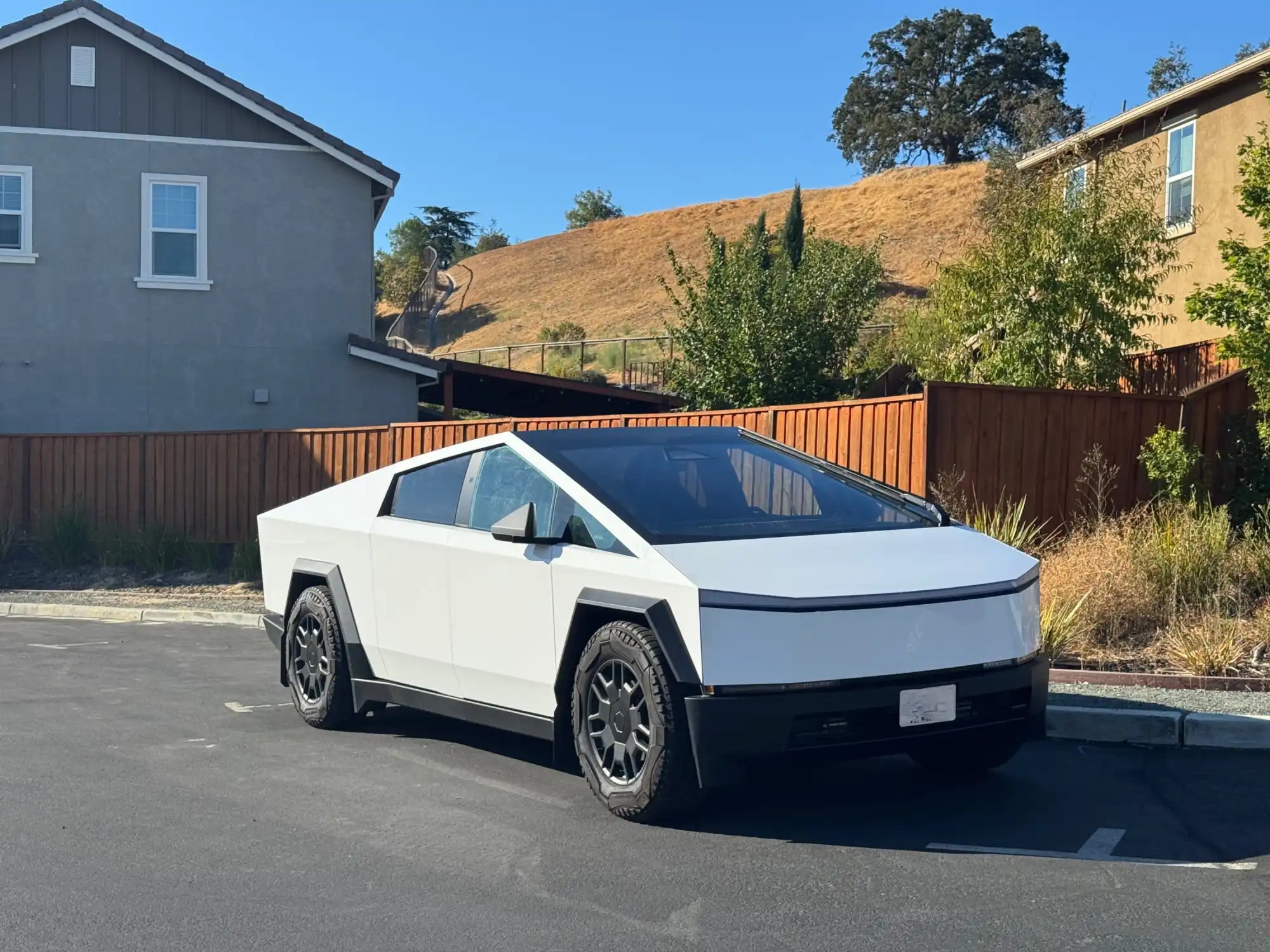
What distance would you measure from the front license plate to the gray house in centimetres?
1865

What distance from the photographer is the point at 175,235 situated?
74.2 ft

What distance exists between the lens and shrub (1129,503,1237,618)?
9719 millimetres

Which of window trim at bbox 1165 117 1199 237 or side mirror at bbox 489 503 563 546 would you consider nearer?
side mirror at bbox 489 503 563 546

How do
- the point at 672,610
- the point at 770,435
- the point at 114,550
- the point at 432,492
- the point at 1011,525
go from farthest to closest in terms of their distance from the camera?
the point at 114,550 < the point at 770,435 < the point at 1011,525 < the point at 432,492 < the point at 672,610

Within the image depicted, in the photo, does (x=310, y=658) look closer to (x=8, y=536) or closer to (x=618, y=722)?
(x=618, y=722)

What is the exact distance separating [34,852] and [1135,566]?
24.5 feet

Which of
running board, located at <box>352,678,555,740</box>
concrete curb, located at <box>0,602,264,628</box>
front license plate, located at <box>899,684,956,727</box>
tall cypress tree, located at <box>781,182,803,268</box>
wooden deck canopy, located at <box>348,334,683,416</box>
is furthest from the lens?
tall cypress tree, located at <box>781,182,803,268</box>

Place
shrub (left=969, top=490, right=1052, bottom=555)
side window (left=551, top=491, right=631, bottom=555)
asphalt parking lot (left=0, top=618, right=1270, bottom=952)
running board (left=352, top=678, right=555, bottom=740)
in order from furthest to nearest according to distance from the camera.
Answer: shrub (left=969, top=490, right=1052, bottom=555)
running board (left=352, top=678, right=555, bottom=740)
side window (left=551, top=491, right=631, bottom=555)
asphalt parking lot (left=0, top=618, right=1270, bottom=952)

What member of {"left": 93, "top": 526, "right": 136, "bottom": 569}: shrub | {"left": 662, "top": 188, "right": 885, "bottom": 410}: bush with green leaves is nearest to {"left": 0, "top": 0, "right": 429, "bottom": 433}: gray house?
{"left": 662, "top": 188, "right": 885, "bottom": 410}: bush with green leaves

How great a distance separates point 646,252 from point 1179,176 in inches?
2194

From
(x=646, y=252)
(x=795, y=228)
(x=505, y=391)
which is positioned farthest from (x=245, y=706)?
(x=646, y=252)

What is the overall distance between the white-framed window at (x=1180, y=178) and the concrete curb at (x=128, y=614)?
14.1m

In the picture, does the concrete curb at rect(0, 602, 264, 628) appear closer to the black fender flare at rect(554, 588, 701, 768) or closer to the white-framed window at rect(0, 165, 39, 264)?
the black fender flare at rect(554, 588, 701, 768)

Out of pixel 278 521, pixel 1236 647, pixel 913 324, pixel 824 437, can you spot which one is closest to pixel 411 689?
pixel 278 521
